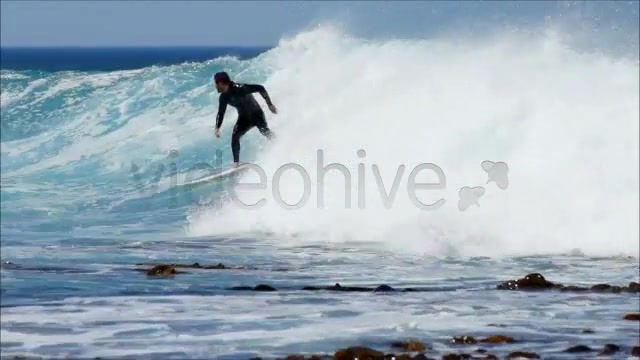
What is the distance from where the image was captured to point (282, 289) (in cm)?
1368

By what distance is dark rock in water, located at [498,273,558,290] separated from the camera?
1364cm

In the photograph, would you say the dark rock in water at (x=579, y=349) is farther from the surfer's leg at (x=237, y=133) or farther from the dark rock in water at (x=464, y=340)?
the surfer's leg at (x=237, y=133)

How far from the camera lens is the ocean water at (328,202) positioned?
12.0 metres

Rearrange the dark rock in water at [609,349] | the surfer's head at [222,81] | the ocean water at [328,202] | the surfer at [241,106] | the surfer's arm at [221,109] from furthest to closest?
the surfer at [241,106], the surfer's head at [222,81], the surfer's arm at [221,109], the ocean water at [328,202], the dark rock in water at [609,349]

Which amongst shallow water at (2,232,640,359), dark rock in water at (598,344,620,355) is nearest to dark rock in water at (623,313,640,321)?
shallow water at (2,232,640,359)

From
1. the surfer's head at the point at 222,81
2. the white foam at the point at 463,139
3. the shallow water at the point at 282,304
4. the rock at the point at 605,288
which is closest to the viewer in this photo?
the shallow water at the point at 282,304

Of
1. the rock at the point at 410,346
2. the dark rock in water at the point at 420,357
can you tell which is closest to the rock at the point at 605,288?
the rock at the point at 410,346

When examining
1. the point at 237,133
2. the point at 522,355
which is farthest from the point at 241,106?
the point at 522,355

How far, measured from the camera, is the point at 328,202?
1981 cm

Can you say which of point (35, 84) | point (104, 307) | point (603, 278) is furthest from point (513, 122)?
point (35, 84)

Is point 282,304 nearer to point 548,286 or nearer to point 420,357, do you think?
point 420,357

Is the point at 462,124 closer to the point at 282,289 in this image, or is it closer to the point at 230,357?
the point at 282,289

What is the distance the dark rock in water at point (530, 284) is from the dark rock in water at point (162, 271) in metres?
3.29

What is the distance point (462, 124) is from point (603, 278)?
22.9 feet
